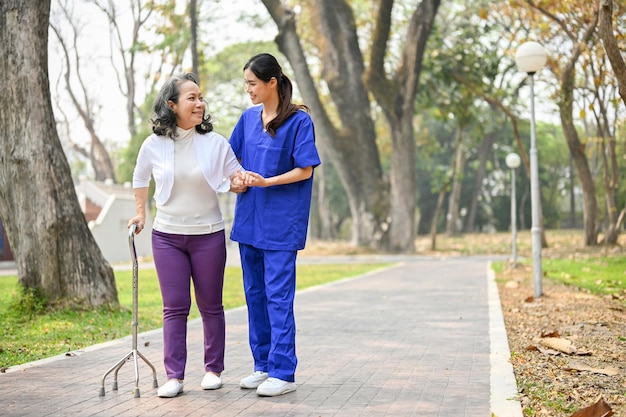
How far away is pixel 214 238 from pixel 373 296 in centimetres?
783

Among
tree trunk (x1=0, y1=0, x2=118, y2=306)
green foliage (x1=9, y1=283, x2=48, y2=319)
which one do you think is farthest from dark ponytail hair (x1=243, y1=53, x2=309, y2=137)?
green foliage (x1=9, y1=283, x2=48, y2=319)

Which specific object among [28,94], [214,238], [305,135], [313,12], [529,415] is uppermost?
[313,12]

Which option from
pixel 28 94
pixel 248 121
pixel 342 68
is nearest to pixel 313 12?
pixel 342 68

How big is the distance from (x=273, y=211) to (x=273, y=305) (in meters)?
0.58

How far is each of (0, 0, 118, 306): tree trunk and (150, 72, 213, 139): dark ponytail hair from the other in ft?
13.9

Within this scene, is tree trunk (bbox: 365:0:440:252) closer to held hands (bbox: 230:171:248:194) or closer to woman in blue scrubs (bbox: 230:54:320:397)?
woman in blue scrubs (bbox: 230:54:320:397)

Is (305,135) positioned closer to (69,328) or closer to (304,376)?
(304,376)

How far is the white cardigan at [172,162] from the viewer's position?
5.62m

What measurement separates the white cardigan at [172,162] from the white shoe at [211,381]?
Answer: 114 centimetres

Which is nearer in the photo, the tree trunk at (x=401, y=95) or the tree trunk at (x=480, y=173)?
the tree trunk at (x=401, y=95)

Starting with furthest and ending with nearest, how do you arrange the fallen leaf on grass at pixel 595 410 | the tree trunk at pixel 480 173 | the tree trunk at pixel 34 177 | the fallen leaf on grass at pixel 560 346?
the tree trunk at pixel 480 173 → the tree trunk at pixel 34 177 → the fallen leaf on grass at pixel 560 346 → the fallen leaf on grass at pixel 595 410

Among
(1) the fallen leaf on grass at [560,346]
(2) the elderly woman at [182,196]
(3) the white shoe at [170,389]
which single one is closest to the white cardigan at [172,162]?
(2) the elderly woman at [182,196]

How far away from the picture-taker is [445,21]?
114 ft

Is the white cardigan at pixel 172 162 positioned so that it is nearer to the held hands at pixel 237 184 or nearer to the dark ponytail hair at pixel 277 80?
the held hands at pixel 237 184
